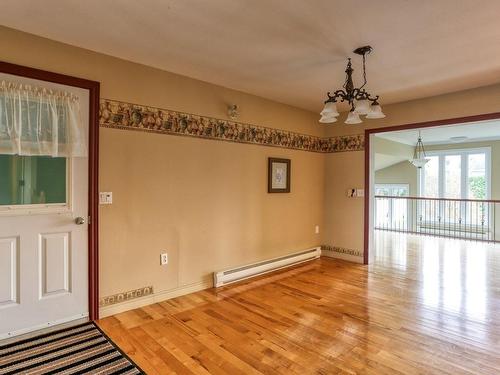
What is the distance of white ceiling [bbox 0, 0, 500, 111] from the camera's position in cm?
212

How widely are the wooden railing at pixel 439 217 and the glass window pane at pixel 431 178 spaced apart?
52 centimetres

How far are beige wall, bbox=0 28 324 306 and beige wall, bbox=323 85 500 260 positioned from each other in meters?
1.04

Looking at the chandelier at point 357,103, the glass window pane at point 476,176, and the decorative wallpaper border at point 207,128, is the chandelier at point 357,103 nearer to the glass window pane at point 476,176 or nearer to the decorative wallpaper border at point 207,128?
the decorative wallpaper border at point 207,128

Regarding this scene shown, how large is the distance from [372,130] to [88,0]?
4072 millimetres

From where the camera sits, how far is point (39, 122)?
8.30 ft

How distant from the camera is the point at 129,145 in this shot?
3.06 metres

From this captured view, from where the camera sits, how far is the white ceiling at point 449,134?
647cm

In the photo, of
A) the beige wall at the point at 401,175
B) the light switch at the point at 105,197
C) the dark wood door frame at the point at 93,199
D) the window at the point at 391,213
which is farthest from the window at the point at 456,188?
the dark wood door frame at the point at 93,199

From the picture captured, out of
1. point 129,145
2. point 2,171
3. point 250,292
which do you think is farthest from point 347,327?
point 2,171

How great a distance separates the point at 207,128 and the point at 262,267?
2.01 m

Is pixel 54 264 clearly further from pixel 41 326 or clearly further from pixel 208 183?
pixel 208 183

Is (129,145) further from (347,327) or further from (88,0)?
(347,327)

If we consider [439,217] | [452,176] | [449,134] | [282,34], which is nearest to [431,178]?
[452,176]

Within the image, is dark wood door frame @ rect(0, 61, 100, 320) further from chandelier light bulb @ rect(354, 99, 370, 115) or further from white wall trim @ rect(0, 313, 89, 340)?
chandelier light bulb @ rect(354, 99, 370, 115)
